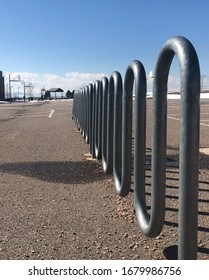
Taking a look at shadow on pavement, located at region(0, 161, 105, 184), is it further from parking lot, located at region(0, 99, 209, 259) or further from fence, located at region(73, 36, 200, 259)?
fence, located at region(73, 36, 200, 259)

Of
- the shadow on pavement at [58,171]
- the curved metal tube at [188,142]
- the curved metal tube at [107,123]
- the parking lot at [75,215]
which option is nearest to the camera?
the curved metal tube at [188,142]

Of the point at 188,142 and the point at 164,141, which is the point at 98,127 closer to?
the point at 164,141

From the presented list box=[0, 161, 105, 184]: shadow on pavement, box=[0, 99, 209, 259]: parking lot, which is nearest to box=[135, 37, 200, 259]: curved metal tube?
box=[0, 99, 209, 259]: parking lot

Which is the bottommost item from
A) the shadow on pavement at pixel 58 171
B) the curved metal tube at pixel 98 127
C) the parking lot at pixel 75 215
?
the parking lot at pixel 75 215

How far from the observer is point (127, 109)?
12.6ft

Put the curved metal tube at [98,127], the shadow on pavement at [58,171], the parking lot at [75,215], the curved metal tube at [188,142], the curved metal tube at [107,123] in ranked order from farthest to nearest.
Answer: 1. the curved metal tube at [98,127]
2. the shadow on pavement at [58,171]
3. the curved metal tube at [107,123]
4. the parking lot at [75,215]
5. the curved metal tube at [188,142]

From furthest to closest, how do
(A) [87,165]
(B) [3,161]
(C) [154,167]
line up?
(B) [3,161]
(A) [87,165]
(C) [154,167]

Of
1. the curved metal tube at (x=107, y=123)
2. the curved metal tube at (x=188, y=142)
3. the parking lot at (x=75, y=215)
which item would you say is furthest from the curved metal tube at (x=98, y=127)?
the curved metal tube at (x=188, y=142)

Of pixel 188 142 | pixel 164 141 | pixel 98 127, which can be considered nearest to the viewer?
pixel 188 142

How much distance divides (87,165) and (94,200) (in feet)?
6.61

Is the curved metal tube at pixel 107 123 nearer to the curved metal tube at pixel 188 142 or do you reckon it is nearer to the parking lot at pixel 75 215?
the parking lot at pixel 75 215

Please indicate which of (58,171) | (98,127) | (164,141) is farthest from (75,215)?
(98,127)
